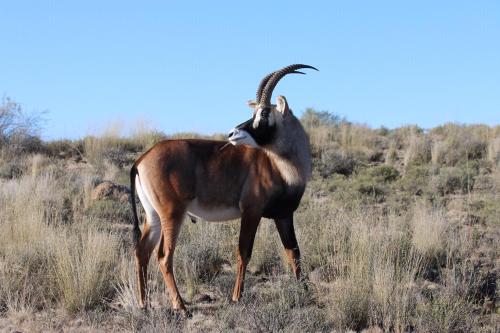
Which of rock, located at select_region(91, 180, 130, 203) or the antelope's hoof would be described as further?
rock, located at select_region(91, 180, 130, 203)

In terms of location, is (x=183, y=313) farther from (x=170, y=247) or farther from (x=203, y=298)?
(x=203, y=298)

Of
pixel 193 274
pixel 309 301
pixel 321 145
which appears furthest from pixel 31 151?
pixel 309 301

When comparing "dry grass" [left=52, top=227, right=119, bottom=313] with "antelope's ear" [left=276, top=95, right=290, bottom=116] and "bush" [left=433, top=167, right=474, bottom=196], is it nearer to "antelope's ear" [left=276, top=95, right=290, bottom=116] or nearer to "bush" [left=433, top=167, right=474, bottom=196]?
"antelope's ear" [left=276, top=95, right=290, bottom=116]

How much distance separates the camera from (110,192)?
44.8ft

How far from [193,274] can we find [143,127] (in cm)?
1398

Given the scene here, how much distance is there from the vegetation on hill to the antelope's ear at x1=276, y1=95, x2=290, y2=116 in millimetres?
1890

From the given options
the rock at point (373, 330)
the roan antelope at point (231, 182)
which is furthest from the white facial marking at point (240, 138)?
the rock at point (373, 330)

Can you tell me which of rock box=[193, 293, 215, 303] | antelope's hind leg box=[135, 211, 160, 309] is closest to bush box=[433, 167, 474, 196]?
rock box=[193, 293, 215, 303]

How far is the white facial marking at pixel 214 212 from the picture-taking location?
753cm

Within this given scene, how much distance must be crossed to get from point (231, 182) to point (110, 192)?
668 centimetres

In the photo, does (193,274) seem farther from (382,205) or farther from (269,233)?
(382,205)

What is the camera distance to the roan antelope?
286 inches

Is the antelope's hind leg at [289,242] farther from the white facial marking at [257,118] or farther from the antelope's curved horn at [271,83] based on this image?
the antelope's curved horn at [271,83]

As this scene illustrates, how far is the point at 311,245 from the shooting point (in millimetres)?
9031
